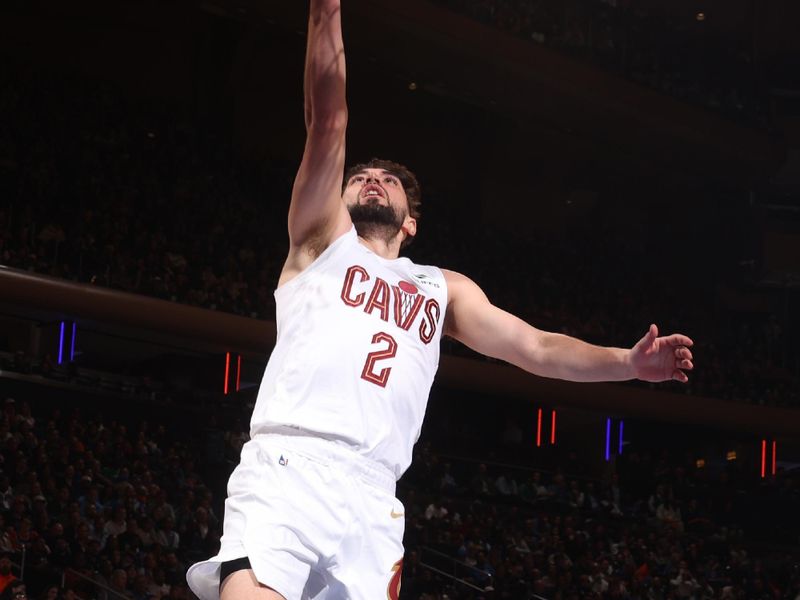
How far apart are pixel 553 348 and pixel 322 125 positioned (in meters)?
1.00

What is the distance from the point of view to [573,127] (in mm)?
23781

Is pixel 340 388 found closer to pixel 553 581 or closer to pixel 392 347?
pixel 392 347

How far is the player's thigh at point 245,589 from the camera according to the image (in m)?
2.83

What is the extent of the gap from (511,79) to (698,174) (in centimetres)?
645

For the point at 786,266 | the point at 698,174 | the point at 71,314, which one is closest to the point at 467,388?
the point at 71,314

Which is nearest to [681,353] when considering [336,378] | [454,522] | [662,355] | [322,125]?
[662,355]

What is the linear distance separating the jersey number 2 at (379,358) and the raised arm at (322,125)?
0.38 metres

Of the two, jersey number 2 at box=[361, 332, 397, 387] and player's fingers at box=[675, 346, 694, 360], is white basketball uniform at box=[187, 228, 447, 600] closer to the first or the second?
jersey number 2 at box=[361, 332, 397, 387]

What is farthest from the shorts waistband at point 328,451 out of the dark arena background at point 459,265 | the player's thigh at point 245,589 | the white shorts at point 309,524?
the dark arena background at point 459,265

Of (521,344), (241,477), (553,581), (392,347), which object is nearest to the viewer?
(241,477)

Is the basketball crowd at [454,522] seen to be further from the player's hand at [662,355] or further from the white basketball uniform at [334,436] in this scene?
the player's hand at [662,355]

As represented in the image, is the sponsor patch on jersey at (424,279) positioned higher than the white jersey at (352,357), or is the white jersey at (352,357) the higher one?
the sponsor patch on jersey at (424,279)

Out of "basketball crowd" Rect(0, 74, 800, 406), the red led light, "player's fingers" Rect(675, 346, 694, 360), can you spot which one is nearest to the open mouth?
"player's fingers" Rect(675, 346, 694, 360)

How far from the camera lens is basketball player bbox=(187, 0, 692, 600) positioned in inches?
118
